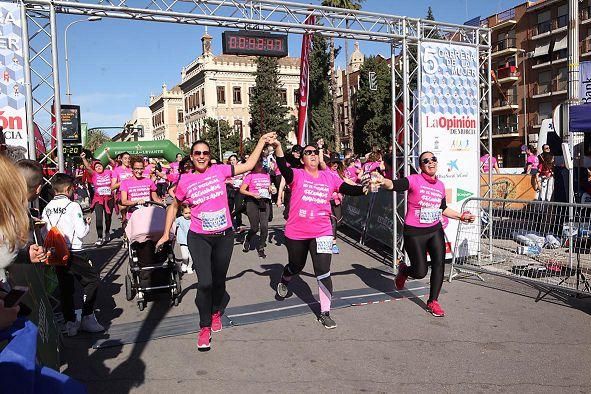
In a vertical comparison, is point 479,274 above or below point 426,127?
below

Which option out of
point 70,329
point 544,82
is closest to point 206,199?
point 70,329

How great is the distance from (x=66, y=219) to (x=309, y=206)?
269 cm

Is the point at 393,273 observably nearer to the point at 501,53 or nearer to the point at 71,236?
the point at 71,236

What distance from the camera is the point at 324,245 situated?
5.80 meters

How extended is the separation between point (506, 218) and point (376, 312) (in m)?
3.41

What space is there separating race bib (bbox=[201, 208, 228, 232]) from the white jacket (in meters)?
1.38

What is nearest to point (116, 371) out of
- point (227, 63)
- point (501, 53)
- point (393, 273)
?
point (393, 273)

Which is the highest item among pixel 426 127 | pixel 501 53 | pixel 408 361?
pixel 501 53

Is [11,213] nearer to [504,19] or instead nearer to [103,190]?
[103,190]

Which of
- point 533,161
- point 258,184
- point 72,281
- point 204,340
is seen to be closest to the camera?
point 204,340

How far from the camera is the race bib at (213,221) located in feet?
17.2

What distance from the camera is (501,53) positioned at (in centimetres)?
5372

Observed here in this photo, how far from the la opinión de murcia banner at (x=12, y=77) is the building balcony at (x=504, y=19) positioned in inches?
2128

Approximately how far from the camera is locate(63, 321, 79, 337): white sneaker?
5.52m
